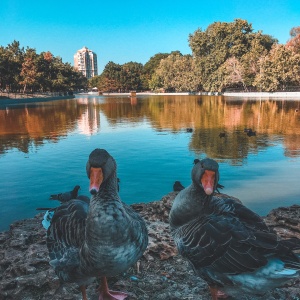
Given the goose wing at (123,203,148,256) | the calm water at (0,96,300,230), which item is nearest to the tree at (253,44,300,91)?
the calm water at (0,96,300,230)

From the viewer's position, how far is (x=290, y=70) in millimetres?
70062

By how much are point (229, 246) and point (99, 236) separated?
1.64 meters

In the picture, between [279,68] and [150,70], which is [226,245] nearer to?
[279,68]

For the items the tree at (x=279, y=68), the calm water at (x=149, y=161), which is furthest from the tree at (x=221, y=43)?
the calm water at (x=149, y=161)

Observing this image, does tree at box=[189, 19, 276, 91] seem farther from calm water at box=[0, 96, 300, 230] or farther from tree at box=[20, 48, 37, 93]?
calm water at box=[0, 96, 300, 230]

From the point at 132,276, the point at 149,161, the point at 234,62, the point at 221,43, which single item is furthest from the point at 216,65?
the point at 132,276

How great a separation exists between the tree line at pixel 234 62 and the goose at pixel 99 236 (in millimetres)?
75344

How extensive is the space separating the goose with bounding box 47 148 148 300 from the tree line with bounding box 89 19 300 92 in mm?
75344

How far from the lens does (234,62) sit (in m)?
84.4

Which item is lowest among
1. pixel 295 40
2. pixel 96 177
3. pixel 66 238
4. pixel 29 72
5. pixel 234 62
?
pixel 66 238

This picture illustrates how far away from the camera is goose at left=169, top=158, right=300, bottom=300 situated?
3.56 metres

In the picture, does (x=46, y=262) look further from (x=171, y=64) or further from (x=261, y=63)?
(x=171, y=64)

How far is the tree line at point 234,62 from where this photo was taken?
7150 cm

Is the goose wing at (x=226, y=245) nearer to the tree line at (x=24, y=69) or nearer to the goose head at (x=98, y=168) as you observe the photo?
the goose head at (x=98, y=168)
